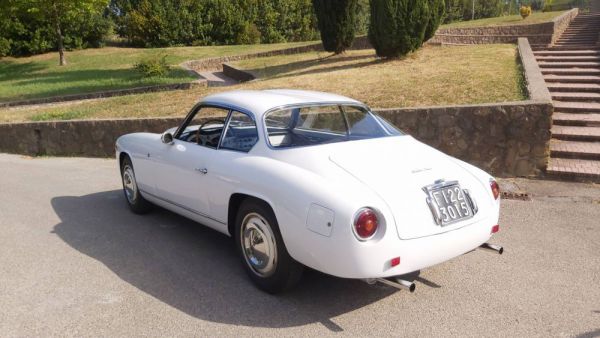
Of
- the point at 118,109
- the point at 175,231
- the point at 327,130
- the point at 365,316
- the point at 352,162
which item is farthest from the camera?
the point at 118,109

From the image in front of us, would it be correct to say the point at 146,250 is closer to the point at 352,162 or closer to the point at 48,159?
the point at 352,162

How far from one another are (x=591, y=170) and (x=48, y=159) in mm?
9360

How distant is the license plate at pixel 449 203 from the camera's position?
11.4 feet

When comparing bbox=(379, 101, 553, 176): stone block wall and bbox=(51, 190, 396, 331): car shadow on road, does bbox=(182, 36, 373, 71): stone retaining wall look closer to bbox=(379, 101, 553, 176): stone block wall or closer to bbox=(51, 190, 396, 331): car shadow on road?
bbox=(379, 101, 553, 176): stone block wall

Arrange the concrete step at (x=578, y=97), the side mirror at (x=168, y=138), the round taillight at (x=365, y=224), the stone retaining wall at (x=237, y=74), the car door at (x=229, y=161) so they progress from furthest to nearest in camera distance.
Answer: the stone retaining wall at (x=237, y=74), the concrete step at (x=578, y=97), the side mirror at (x=168, y=138), the car door at (x=229, y=161), the round taillight at (x=365, y=224)

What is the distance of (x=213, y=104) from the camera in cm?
482

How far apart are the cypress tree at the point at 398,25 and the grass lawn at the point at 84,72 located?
24.5 ft

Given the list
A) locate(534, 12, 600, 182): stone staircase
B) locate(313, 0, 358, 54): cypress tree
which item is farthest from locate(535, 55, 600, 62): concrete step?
locate(313, 0, 358, 54): cypress tree

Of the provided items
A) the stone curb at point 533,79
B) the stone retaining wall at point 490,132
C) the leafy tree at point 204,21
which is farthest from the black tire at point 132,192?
the leafy tree at point 204,21

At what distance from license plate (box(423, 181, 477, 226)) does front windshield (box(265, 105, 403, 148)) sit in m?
0.97

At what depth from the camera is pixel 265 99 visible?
14.7 feet

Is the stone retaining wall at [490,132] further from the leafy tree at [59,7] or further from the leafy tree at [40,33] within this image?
the leafy tree at [40,33]

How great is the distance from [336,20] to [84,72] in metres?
11.7

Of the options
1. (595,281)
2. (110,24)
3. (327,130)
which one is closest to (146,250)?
(327,130)
